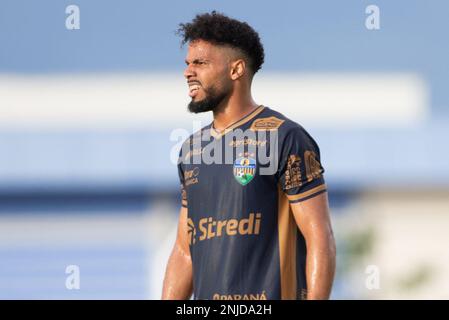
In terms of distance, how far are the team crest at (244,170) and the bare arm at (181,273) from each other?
587 millimetres

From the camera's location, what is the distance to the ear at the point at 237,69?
6.42m

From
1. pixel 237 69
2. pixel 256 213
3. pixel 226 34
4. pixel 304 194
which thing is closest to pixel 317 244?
pixel 304 194

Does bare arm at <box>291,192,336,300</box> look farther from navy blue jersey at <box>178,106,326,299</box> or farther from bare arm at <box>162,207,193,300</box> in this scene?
bare arm at <box>162,207,193,300</box>

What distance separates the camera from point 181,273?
21.8 ft

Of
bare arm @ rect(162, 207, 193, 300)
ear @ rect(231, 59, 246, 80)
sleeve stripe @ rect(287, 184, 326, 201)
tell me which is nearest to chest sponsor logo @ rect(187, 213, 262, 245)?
sleeve stripe @ rect(287, 184, 326, 201)

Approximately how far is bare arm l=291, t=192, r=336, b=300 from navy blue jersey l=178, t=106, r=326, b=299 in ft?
0.23

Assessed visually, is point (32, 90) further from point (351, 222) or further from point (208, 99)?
point (208, 99)

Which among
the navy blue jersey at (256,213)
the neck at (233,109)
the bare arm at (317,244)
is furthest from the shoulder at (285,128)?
the bare arm at (317,244)

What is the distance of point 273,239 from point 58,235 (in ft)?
56.2

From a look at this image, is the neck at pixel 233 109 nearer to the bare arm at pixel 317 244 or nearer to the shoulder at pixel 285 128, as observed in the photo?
the shoulder at pixel 285 128

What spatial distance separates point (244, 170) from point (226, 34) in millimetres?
878

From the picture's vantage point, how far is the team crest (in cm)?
617

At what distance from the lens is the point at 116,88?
22.3 m

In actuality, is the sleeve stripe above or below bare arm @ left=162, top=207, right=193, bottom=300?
above
